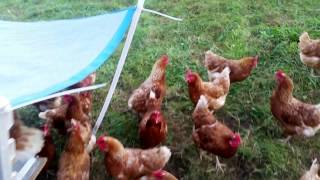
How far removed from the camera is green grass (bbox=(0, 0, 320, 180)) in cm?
305

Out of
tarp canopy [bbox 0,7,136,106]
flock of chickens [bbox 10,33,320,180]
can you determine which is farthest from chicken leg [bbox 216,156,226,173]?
tarp canopy [bbox 0,7,136,106]

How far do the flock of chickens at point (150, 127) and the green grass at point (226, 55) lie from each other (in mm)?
160

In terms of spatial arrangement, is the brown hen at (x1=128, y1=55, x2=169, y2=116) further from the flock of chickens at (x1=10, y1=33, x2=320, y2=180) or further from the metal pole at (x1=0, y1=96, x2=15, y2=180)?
the metal pole at (x1=0, y1=96, x2=15, y2=180)

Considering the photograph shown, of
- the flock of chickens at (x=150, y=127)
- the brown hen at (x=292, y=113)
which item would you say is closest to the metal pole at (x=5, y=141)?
the flock of chickens at (x=150, y=127)

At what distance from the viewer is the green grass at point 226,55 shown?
305 cm

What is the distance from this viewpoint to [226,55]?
164 inches

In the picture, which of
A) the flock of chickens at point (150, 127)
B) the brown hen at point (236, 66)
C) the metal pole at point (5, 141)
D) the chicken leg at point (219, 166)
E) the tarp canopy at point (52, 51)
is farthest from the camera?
the brown hen at point (236, 66)

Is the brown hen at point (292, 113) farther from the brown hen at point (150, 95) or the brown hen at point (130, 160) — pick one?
the brown hen at point (130, 160)

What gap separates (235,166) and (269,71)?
1.27 meters

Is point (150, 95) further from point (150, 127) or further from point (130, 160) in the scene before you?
point (130, 160)

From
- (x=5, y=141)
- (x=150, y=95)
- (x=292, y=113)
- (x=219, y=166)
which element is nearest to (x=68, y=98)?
(x=150, y=95)

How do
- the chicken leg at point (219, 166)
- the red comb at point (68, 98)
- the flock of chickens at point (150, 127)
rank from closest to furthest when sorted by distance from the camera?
the flock of chickens at point (150, 127) < the red comb at point (68, 98) < the chicken leg at point (219, 166)

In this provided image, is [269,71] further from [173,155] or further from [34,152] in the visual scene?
[34,152]

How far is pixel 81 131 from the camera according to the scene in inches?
105
